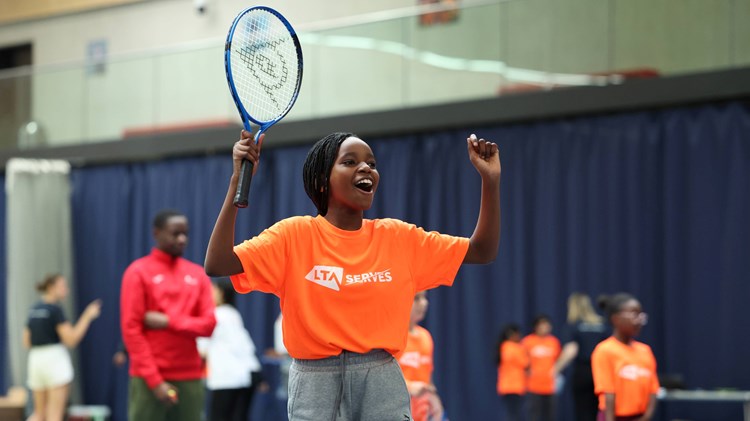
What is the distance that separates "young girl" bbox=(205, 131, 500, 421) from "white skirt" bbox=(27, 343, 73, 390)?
7660mm

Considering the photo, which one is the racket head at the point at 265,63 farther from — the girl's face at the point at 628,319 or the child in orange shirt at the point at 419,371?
the girl's face at the point at 628,319

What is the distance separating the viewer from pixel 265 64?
3654 millimetres

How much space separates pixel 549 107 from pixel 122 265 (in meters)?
6.97

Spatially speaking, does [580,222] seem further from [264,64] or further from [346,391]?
[346,391]

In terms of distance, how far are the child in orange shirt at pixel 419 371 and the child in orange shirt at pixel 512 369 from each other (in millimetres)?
4807

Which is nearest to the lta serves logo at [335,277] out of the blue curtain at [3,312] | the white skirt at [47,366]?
the white skirt at [47,366]

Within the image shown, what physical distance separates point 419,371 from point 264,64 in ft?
9.60

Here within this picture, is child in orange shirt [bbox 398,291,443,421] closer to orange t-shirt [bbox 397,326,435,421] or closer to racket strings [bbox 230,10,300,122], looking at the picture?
orange t-shirt [bbox 397,326,435,421]

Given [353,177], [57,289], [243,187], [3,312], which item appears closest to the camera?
[243,187]

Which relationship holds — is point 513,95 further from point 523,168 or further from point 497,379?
point 497,379

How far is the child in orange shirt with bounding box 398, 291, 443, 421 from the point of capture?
18.8 feet

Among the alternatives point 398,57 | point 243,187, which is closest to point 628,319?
point 243,187

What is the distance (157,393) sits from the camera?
228 inches

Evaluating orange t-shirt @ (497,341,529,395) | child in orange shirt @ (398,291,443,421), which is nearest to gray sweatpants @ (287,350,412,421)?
child in orange shirt @ (398,291,443,421)
